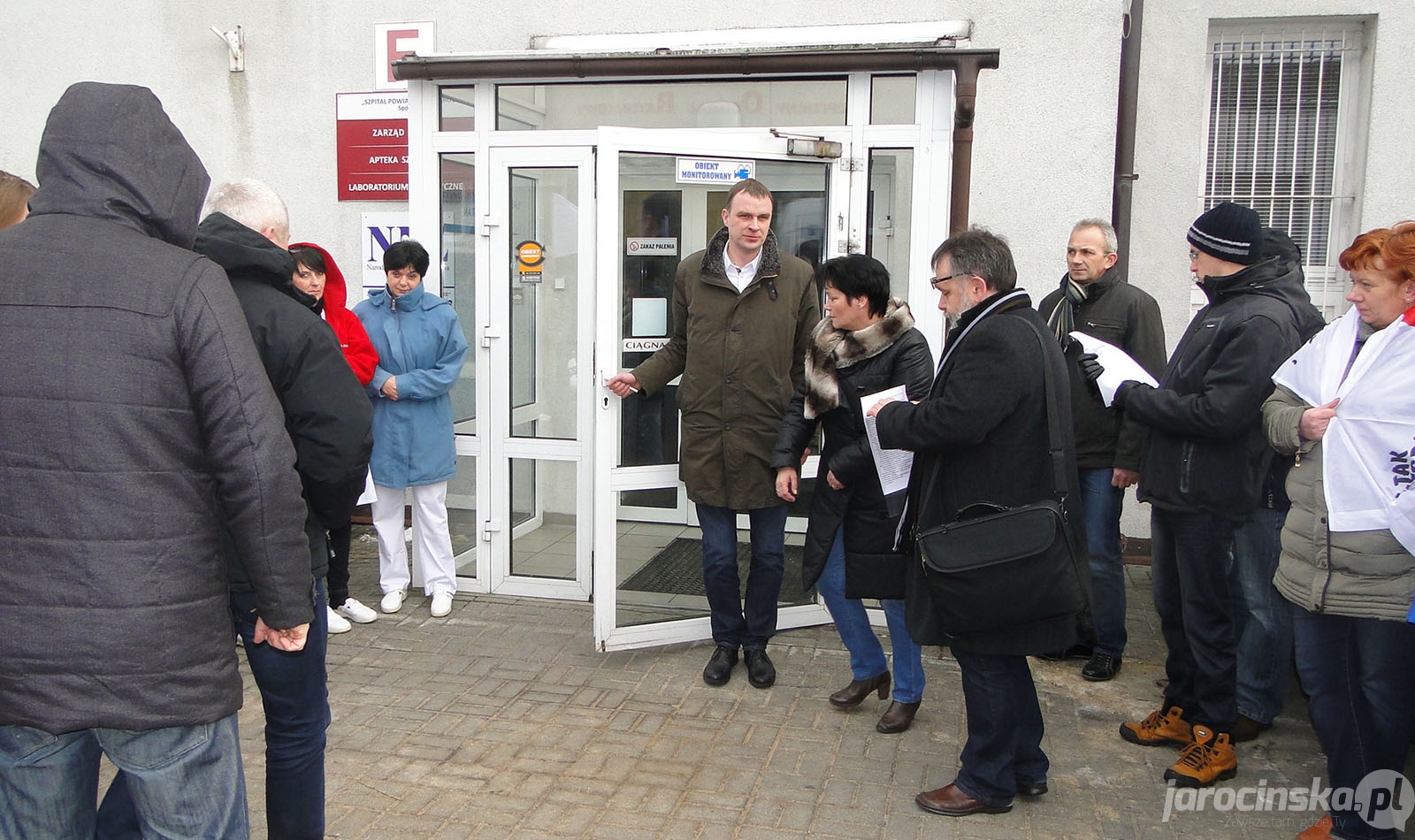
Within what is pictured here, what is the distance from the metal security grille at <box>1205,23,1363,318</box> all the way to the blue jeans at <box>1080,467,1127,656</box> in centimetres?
249

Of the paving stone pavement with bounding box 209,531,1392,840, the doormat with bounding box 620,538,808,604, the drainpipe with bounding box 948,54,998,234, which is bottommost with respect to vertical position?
the paving stone pavement with bounding box 209,531,1392,840

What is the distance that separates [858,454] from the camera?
4.10m

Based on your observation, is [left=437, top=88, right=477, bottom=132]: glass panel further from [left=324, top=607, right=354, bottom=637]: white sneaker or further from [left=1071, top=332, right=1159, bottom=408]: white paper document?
[left=1071, top=332, right=1159, bottom=408]: white paper document

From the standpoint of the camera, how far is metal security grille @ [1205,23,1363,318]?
6.33m

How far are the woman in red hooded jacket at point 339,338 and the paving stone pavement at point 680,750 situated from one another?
7.8 inches

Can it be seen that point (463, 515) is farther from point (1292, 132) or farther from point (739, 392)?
point (1292, 132)

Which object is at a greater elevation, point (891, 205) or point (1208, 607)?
point (891, 205)

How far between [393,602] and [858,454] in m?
2.81

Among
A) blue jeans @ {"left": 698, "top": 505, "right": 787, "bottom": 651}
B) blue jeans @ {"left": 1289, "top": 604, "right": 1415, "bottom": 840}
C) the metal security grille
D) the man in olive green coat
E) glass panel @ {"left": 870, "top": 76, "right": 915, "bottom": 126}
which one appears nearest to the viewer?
blue jeans @ {"left": 1289, "top": 604, "right": 1415, "bottom": 840}

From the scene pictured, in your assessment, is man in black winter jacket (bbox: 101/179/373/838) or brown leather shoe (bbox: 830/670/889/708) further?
brown leather shoe (bbox: 830/670/889/708)

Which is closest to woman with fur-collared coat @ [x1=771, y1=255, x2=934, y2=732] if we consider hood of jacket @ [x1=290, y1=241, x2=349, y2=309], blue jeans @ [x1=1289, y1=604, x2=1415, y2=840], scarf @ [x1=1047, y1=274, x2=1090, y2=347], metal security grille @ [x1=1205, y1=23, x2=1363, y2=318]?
scarf @ [x1=1047, y1=274, x2=1090, y2=347]

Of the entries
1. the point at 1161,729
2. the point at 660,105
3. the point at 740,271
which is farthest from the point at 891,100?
the point at 1161,729

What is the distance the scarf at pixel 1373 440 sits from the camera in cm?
297

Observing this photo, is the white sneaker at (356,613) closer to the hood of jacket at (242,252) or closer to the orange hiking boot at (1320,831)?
the hood of jacket at (242,252)
